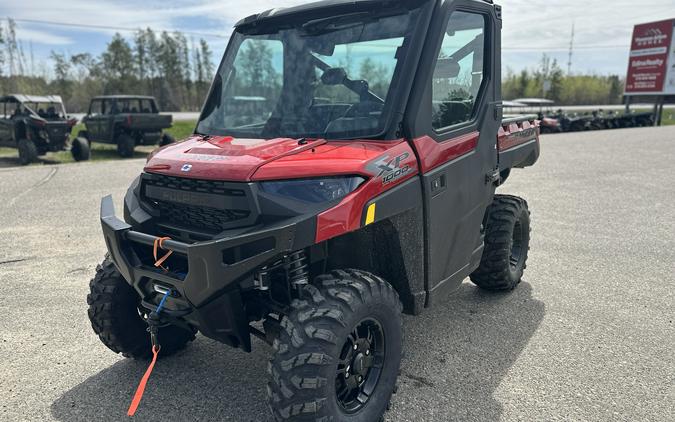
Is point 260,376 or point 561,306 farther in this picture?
point 561,306

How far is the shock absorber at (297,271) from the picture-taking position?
2.52 m

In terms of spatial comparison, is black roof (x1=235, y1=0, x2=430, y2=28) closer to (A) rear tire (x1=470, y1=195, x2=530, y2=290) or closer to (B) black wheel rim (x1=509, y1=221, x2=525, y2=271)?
(A) rear tire (x1=470, y1=195, x2=530, y2=290)

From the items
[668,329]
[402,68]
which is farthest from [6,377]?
[668,329]

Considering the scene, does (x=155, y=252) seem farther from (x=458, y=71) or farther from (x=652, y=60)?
(x=652, y=60)

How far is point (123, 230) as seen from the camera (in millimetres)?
2562

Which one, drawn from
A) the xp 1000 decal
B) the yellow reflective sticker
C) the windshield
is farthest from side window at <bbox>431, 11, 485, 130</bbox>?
the yellow reflective sticker

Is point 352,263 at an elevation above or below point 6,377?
above

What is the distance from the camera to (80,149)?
47.0 feet

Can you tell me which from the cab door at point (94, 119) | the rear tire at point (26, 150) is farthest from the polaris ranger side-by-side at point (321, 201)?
the cab door at point (94, 119)

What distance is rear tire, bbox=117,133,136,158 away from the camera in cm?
1512

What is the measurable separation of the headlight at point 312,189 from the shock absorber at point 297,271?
13.5 inches

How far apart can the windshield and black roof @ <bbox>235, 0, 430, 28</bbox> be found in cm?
4

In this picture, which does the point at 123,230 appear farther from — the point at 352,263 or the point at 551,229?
the point at 551,229

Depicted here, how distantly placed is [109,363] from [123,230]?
1339mm
